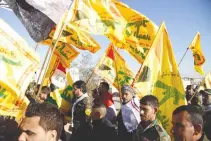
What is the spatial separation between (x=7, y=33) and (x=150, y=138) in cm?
220

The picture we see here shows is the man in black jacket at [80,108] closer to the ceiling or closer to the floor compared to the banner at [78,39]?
closer to the floor

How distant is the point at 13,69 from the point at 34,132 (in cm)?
113

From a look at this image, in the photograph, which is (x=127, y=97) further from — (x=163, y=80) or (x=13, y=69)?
(x=13, y=69)

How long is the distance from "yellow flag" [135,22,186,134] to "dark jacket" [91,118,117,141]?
866mm

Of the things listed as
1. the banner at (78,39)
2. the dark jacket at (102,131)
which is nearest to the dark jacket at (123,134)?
the dark jacket at (102,131)

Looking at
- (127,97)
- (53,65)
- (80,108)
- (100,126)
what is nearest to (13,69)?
(100,126)

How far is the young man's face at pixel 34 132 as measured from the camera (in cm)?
215

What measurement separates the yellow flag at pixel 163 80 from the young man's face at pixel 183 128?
1.62 metres

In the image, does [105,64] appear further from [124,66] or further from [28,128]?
[28,128]

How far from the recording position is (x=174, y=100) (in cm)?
498

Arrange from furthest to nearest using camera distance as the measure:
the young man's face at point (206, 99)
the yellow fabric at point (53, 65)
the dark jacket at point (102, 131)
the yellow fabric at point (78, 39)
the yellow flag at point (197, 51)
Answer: the yellow flag at point (197, 51)
the young man's face at point (206, 99)
the yellow fabric at point (53, 65)
the yellow fabric at point (78, 39)
the dark jacket at point (102, 131)

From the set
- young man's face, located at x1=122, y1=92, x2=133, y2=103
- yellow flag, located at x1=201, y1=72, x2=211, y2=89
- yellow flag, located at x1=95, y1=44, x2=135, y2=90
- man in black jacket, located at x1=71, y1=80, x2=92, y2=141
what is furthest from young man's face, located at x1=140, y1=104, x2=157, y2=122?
yellow flag, located at x1=201, y1=72, x2=211, y2=89

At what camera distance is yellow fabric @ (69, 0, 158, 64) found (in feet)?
19.0

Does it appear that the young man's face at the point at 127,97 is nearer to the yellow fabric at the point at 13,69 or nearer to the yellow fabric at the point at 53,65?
the yellow fabric at the point at 53,65
